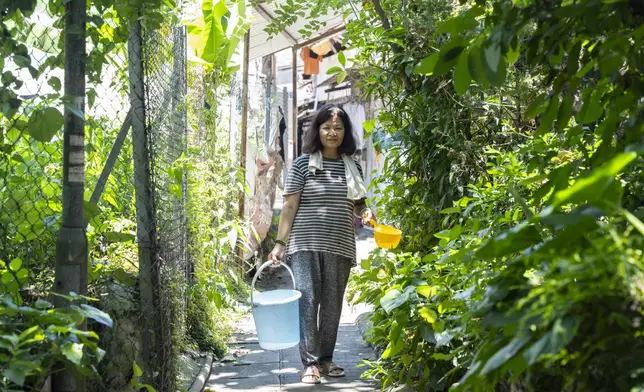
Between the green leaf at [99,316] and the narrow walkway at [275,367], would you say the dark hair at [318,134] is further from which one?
the green leaf at [99,316]

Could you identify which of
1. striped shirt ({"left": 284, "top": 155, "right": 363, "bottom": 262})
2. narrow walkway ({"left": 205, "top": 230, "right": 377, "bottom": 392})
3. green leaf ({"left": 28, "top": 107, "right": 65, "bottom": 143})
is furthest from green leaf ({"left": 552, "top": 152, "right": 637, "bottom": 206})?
striped shirt ({"left": 284, "top": 155, "right": 363, "bottom": 262})

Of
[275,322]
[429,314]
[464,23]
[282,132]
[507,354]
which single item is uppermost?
[282,132]

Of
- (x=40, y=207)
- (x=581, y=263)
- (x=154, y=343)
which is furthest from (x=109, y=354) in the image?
(x=581, y=263)

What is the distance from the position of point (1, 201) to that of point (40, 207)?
227 mm

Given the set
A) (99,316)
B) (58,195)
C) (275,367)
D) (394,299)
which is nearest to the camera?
(99,316)

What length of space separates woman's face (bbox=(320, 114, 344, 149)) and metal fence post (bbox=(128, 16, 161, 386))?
8.56 feet

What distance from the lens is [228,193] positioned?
Result: 873 cm

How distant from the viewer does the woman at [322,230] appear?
6.70m

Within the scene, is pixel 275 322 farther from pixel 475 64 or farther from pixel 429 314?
pixel 475 64

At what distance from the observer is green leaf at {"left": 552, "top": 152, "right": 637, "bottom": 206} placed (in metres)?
1.10

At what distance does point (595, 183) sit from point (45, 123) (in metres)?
2.40

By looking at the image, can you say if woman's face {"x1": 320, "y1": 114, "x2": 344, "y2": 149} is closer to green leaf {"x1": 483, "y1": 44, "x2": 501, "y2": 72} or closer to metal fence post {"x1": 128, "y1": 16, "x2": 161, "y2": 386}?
metal fence post {"x1": 128, "y1": 16, "x2": 161, "y2": 386}

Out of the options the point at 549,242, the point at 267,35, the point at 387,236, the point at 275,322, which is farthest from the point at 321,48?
the point at 549,242

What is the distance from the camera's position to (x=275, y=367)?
7.05m
